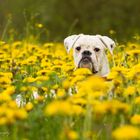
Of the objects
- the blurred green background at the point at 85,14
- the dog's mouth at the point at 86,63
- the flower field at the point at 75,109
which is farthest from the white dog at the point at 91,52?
the blurred green background at the point at 85,14

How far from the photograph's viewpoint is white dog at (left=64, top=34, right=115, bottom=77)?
18.5 ft

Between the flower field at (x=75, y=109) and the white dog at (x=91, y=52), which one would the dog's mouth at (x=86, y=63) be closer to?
the white dog at (x=91, y=52)

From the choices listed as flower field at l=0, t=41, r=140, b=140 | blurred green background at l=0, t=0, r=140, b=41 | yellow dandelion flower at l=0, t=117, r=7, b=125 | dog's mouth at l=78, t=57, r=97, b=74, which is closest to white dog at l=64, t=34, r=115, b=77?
dog's mouth at l=78, t=57, r=97, b=74

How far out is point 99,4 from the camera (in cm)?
2117

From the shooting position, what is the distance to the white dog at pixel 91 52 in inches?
222

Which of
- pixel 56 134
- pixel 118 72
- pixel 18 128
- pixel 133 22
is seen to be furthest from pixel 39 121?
pixel 133 22

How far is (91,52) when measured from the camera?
227 inches

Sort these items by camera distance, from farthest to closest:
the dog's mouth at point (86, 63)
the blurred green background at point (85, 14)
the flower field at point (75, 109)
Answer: the blurred green background at point (85, 14) → the dog's mouth at point (86, 63) → the flower field at point (75, 109)

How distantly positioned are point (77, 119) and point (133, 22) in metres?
17.8

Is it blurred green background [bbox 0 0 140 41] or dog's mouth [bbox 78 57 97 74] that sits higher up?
blurred green background [bbox 0 0 140 41]

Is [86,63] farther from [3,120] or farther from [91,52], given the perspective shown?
[3,120]

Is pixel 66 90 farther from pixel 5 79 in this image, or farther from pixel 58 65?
pixel 58 65

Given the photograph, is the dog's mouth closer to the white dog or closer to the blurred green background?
the white dog

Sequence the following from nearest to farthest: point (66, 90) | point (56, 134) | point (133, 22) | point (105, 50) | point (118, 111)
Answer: point (118, 111) < point (56, 134) < point (66, 90) < point (105, 50) < point (133, 22)
